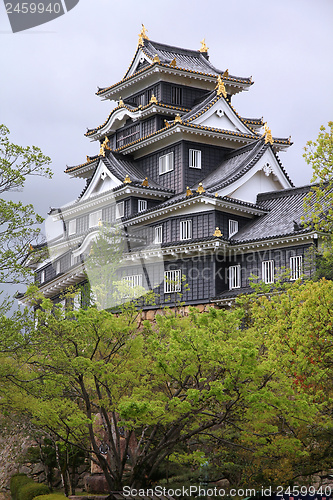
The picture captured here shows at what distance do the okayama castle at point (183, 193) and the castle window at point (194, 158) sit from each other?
0.06 metres

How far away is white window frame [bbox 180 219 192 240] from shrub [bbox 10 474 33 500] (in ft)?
50.0

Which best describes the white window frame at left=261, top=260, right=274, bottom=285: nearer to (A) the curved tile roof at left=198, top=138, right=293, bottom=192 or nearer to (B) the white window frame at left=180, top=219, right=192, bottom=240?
(B) the white window frame at left=180, top=219, right=192, bottom=240

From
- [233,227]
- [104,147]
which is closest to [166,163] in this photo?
[104,147]

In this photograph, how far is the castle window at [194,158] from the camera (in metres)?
41.7

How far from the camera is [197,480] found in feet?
69.1

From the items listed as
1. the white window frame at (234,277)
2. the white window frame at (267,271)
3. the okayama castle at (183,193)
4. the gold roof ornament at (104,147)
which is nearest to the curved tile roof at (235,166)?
the okayama castle at (183,193)

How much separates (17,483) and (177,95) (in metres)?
28.8

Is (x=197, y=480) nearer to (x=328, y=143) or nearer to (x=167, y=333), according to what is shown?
(x=167, y=333)

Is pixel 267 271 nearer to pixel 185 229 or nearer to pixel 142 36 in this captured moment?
pixel 185 229

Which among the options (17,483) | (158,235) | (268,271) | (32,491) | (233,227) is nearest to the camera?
(32,491)

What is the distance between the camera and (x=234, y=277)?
34.6 metres

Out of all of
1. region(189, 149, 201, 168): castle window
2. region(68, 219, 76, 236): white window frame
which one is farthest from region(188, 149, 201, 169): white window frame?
region(68, 219, 76, 236): white window frame

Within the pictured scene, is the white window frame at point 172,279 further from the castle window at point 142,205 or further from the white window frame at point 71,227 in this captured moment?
the white window frame at point 71,227

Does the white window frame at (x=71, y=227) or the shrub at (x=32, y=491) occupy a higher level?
the white window frame at (x=71, y=227)
